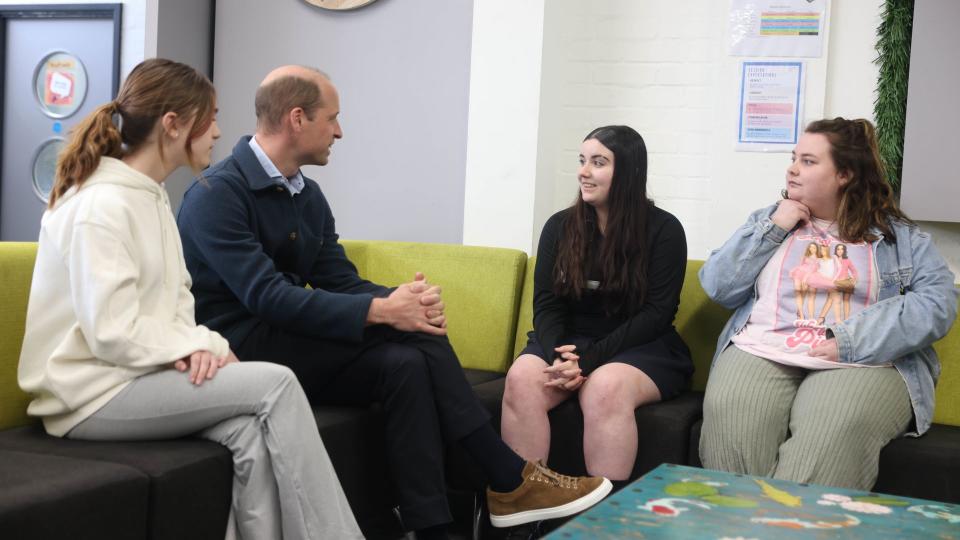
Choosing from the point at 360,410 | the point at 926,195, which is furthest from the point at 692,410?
the point at 926,195

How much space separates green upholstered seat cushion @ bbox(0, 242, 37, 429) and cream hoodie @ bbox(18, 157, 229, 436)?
0.57 feet

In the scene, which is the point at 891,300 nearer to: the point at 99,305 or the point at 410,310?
A: the point at 410,310

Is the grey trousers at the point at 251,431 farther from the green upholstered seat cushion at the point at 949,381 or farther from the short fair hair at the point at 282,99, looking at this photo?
the green upholstered seat cushion at the point at 949,381

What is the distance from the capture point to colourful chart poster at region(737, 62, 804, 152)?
11.4ft

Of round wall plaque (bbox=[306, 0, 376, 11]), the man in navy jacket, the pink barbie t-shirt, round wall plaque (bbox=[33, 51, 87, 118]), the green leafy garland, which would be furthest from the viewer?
round wall plaque (bbox=[33, 51, 87, 118])

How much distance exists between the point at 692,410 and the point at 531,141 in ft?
4.26

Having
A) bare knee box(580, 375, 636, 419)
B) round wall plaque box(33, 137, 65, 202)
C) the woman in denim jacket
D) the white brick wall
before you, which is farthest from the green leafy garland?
round wall plaque box(33, 137, 65, 202)

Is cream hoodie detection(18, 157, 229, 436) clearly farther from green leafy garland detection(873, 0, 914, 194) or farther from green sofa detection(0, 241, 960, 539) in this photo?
green leafy garland detection(873, 0, 914, 194)

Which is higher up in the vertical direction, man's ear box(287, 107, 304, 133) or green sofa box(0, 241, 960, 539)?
man's ear box(287, 107, 304, 133)

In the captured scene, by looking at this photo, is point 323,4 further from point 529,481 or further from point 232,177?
point 529,481

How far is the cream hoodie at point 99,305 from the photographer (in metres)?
1.87

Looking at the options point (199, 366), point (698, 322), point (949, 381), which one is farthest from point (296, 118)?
point (949, 381)

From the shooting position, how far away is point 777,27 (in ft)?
11.4

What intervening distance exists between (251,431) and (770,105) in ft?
7.45
